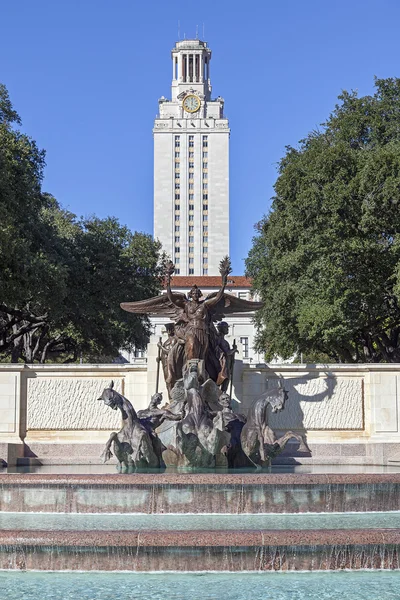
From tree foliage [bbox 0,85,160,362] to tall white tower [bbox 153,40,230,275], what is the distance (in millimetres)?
97849

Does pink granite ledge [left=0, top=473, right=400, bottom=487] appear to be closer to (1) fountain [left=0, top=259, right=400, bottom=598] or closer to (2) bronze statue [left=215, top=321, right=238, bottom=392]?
(1) fountain [left=0, top=259, right=400, bottom=598]

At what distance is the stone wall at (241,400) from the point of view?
24625 mm

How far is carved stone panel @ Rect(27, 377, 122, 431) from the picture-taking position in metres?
24.9

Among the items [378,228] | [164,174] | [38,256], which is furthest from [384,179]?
[164,174]

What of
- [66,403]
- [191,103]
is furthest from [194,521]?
[191,103]

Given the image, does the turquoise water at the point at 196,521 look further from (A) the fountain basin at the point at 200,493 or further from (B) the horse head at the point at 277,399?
(B) the horse head at the point at 277,399

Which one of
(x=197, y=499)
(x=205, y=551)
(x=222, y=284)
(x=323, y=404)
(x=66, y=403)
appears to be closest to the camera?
(x=205, y=551)

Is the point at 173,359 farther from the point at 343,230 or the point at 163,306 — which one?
Result: the point at 343,230

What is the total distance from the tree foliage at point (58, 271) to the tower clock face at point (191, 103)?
110 m

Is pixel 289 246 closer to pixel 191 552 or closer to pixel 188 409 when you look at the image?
pixel 188 409

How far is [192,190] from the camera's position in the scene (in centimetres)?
15625

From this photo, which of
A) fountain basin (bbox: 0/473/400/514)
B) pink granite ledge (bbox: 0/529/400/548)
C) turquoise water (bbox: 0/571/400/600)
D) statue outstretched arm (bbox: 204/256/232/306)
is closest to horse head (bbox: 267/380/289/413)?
statue outstretched arm (bbox: 204/256/232/306)

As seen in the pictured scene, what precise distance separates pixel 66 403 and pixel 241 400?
500cm

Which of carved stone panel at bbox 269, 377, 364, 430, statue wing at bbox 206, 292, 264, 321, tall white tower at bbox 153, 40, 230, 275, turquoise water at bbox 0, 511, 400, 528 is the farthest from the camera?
tall white tower at bbox 153, 40, 230, 275
